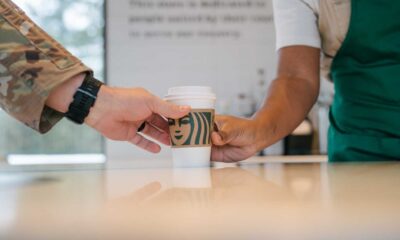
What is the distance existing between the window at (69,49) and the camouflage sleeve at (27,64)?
258cm

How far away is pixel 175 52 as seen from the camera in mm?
3174

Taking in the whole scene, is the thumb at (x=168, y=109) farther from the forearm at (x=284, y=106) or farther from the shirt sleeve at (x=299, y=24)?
the shirt sleeve at (x=299, y=24)

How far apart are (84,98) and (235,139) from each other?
1.09 feet

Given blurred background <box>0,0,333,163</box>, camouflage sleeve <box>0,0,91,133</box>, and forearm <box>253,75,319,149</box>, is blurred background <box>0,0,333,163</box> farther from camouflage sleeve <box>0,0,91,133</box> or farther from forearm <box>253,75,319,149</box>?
camouflage sleeve <box>0,0,91,133</box>

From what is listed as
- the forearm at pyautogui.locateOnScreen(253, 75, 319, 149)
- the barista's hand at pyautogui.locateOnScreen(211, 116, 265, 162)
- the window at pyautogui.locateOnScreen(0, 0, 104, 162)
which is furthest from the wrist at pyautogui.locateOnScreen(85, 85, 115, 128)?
the window at pyautogui.locateOnScreen(0, 0, 104, 162)

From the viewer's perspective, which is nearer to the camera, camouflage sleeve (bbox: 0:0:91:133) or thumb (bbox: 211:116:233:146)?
camouflage sleeve (bbox: 0:0:91:133)

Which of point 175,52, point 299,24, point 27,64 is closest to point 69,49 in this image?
point 175,52

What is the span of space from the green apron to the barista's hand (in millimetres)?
257

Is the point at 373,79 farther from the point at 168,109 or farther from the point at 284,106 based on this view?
the point at 168,109

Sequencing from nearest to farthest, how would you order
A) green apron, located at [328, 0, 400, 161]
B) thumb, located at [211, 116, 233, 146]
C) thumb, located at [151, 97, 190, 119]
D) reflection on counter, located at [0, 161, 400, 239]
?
1. reflection on counter, located at [0, 161, 400, 239]
2. thumb, located at [151, 97, 190, 119]
3. thumb, located at [211, 116, 233, 146]
4. green apron, located at [328, 0, 400, 161]

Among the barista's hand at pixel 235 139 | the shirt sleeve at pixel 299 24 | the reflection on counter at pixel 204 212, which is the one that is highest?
the shirt sleeve at pixel 299 24

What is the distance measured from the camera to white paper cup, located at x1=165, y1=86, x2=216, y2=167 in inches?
31.0

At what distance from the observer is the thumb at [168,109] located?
757 mm

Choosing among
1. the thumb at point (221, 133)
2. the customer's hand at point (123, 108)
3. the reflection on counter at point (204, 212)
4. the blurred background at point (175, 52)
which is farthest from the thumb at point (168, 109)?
the blurred background at point (175, 52)
